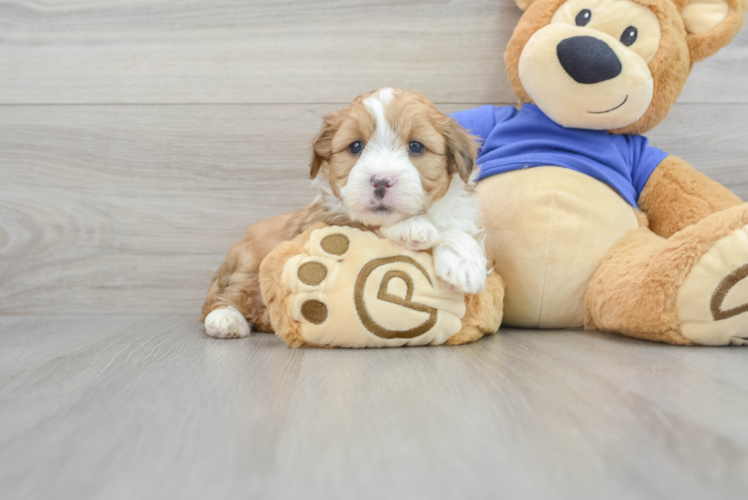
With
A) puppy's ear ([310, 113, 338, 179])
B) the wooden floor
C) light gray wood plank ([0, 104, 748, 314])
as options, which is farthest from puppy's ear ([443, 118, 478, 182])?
light gray wood plank ([0, 104, 748, 314])

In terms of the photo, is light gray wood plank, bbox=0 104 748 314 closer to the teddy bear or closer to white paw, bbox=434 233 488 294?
the teddy bear

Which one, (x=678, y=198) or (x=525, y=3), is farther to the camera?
(x=525, y=3)

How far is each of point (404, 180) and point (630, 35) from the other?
75 centimetres

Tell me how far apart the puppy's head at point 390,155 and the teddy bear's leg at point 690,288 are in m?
0.45

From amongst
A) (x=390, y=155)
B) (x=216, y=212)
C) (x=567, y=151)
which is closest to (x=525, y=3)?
(x=567, y=151)

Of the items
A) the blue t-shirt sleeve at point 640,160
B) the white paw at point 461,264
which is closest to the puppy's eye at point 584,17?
the blue t-shirt sleeve at point 640,160

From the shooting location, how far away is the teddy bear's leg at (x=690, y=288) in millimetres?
1071

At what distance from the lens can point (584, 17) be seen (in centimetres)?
138

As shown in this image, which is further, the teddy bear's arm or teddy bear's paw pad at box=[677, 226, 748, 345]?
the teddy bear's arm

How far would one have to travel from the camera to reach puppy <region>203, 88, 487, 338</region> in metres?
1.15

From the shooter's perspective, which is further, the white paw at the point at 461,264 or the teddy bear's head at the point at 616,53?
the teddy bear's head at the point at 616,53

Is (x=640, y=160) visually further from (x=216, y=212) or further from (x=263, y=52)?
(x=216, y=212)

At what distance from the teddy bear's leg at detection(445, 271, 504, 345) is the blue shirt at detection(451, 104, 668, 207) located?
1.25 feet

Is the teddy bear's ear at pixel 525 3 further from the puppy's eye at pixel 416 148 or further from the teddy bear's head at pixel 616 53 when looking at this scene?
the puppy's eye at pixel 416 148
